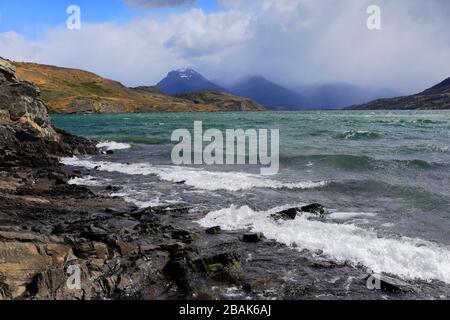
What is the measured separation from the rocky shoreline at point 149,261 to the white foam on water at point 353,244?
651 millimetres

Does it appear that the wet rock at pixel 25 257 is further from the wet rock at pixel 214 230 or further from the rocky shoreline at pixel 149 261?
the wet rock at pixel 214 230

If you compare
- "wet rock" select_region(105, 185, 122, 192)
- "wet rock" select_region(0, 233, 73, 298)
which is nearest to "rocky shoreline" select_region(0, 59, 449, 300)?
"wet rock" select_region(0, 233, 73, 298)

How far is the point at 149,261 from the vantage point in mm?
12047

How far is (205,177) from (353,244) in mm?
14689

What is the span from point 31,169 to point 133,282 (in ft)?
65.1

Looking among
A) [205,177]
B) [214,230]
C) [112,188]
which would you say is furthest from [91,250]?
[205,177]

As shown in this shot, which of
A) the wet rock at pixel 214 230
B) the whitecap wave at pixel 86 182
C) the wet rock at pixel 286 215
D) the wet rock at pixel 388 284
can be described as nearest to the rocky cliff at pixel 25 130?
the whitecap wave at pixel 86 182

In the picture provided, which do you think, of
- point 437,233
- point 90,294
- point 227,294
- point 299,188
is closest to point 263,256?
point 227,294

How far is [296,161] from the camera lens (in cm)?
3575

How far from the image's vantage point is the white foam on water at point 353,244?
12.5 meters

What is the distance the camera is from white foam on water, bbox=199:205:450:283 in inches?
491

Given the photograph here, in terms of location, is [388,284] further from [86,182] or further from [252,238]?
[86,182]
